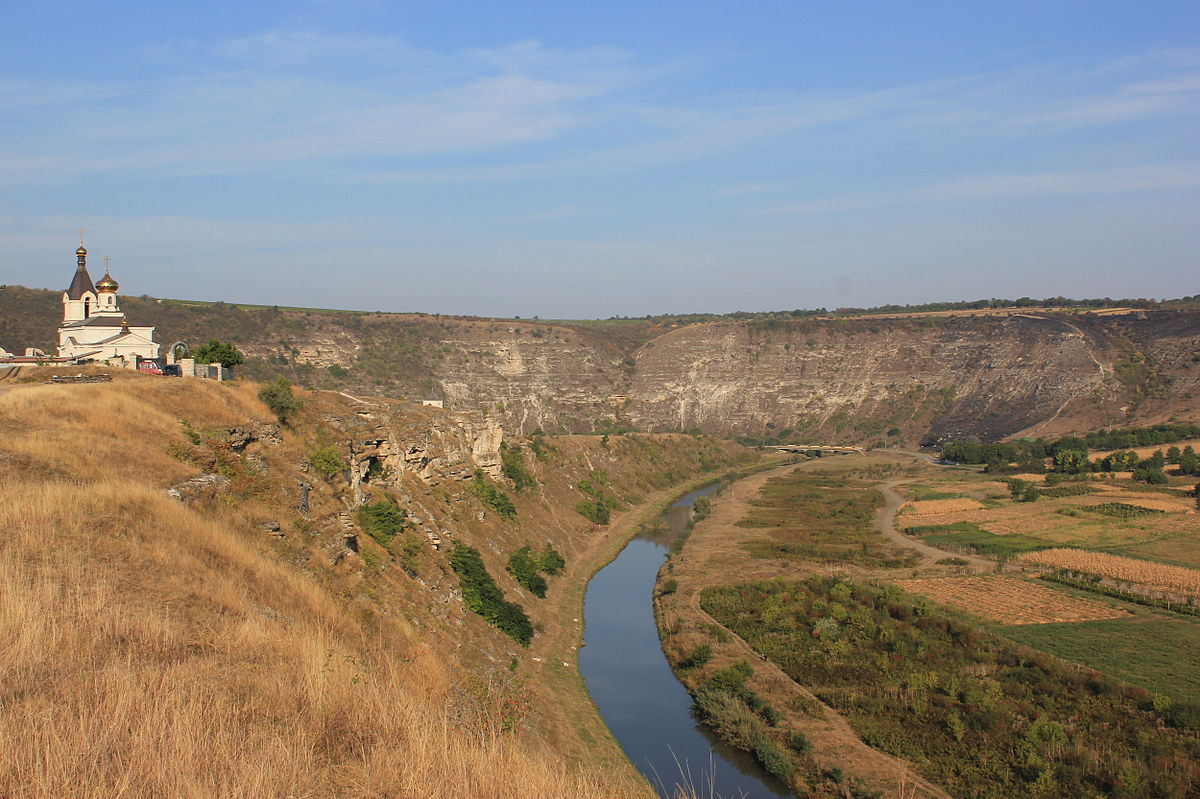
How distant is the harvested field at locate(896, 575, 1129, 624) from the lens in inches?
1405

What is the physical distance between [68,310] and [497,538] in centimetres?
2022

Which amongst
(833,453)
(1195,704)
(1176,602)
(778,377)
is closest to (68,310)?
(1195,704)

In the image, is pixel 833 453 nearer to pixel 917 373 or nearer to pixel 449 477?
pixel 917 373

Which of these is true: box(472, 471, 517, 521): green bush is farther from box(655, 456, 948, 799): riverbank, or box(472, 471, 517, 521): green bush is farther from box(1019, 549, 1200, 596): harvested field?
box(1019, 549, 1200, 596): harvested field

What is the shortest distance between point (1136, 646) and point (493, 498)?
89.2 feet

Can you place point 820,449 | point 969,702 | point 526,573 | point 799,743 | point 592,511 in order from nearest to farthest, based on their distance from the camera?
1. point 799,743
2. point 969,702
3. point 526,573
4. point 592,511
5. point 820,449

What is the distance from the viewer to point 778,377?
123 meters

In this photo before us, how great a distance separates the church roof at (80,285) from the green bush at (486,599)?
64.6ft

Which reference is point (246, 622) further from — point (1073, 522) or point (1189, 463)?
point (1189, 463)

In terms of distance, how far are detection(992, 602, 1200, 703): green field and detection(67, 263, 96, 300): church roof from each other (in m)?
38.9

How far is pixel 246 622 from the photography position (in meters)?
9.88

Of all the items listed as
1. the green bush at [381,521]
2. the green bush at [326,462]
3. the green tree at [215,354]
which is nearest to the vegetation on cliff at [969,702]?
the green bush at [381,521]

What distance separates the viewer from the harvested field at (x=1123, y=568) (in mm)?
40219

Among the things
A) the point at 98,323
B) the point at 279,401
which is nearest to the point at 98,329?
the point at 98,323
